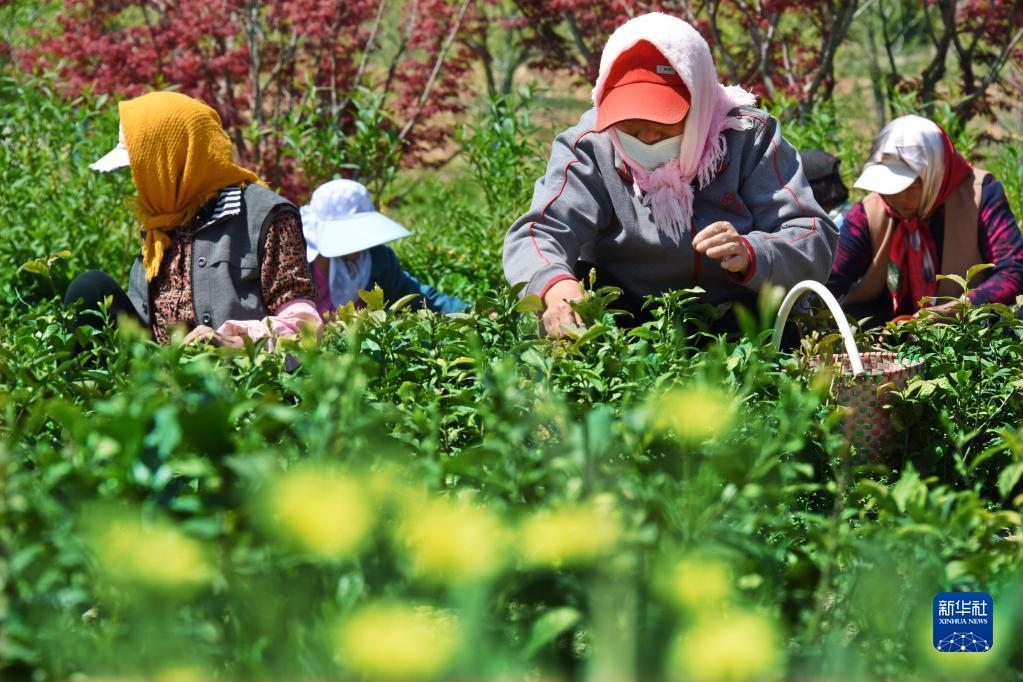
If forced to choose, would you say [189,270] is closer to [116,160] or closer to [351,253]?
[116,160]

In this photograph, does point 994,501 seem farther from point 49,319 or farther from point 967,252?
point 49,319

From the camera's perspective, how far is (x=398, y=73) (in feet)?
24.4

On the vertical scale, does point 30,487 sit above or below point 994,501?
above

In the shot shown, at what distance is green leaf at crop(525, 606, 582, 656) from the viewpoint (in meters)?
1.25

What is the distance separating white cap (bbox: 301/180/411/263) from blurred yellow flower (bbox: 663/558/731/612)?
3.46m

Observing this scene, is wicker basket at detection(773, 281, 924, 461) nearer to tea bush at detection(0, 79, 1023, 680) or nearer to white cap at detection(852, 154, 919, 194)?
tea bush at detection(0, 79, 1023, 680)

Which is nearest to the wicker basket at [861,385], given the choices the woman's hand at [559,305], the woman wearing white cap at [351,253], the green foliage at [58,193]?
the woman's hand at [559,305]

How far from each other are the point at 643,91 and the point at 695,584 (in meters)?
2.07

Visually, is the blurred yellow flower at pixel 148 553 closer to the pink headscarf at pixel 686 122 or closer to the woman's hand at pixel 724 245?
the woman's hand at pixel 724 245

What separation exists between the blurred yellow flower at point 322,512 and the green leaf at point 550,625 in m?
0.25

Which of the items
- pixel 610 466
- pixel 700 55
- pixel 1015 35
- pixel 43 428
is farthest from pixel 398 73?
pixel 610 466

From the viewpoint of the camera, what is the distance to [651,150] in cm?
309

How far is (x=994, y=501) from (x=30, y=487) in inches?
88.9

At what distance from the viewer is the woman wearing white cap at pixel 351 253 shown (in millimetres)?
4637
